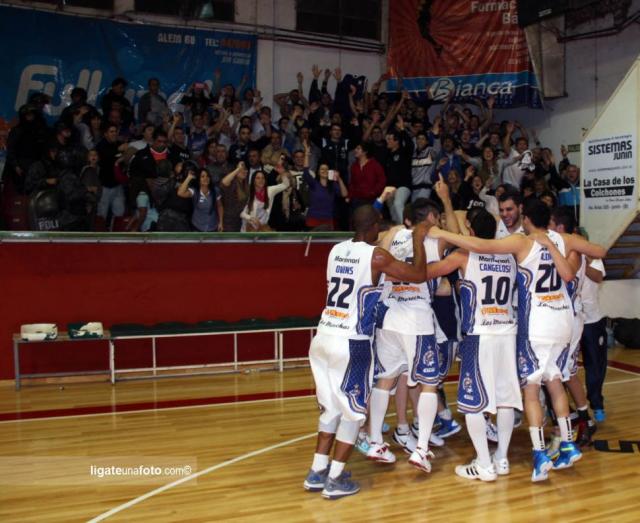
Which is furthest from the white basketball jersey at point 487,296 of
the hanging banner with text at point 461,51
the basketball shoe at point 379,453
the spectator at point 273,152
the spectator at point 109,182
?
the hanging banner with text at point 461,51

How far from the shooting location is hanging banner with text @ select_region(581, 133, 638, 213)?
10781 mm

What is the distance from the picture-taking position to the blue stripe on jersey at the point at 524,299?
5527 mm

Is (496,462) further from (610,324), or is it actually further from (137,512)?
(610,324)

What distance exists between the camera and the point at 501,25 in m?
15.2

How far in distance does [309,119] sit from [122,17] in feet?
13.8

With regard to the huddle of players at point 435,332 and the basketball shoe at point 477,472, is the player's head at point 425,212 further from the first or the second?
the basketball shoe at point 477,472

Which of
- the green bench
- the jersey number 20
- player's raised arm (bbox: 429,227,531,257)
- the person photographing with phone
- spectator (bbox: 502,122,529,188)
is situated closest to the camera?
the jersey number 20

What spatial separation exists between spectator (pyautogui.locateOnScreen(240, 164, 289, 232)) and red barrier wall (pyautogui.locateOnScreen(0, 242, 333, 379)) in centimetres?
33

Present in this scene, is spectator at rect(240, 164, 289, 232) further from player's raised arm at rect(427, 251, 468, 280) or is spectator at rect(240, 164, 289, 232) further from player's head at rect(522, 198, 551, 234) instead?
player's head at rect(522, 198, 551, 234)

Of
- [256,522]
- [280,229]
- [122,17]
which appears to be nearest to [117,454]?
[256,522]

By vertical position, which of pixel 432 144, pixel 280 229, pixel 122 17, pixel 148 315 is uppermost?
pixel 122 17

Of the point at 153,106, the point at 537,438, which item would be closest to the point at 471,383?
the point at 537,438

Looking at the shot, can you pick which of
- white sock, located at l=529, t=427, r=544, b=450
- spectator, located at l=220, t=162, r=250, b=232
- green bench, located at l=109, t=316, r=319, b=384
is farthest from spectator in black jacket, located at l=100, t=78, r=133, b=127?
white sock, located at l=529, t=427, r=544, b=450

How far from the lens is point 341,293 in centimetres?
513
